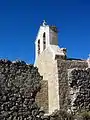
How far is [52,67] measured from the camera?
22797 millimetres

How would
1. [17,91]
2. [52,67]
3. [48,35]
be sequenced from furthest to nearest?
[48,35]
[52,67]
[17,91]

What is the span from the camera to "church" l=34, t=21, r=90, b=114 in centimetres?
2047

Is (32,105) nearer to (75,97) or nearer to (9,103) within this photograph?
(9,103)

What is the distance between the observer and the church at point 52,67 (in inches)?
806

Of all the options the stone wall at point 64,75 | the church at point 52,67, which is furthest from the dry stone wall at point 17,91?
the stone wall at point 64,75

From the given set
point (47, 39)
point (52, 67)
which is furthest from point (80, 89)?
point (47, 39)

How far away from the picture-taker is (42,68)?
25.3 metres

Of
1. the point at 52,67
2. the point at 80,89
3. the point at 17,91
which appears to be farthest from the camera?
the point at 52,67

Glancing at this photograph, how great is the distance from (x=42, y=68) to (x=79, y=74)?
12049 millimetres

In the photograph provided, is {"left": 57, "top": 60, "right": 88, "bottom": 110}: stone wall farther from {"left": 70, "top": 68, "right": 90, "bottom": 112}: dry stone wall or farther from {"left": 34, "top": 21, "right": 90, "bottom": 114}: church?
{"left": 70, "top": 68, "right": 90, "bottom": 112}: dry stone wall

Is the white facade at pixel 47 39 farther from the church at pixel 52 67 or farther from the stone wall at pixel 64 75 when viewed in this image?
the stone wall at pixel 64 75

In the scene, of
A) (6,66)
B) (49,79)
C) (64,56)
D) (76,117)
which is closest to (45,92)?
(49,79)

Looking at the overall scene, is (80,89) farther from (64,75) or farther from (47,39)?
(47,39)

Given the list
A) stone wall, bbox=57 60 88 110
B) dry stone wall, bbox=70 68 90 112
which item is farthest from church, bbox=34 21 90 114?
dry stone wall, bbox=70 68 90 112
